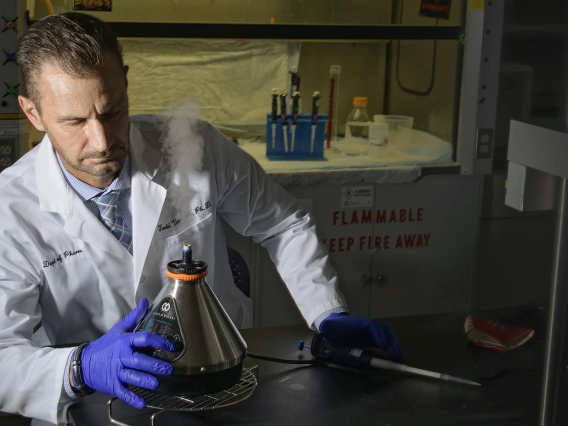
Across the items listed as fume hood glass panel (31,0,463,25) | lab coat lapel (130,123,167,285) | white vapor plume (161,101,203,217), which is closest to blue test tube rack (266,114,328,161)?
fume hood glass panel (31,0,463,25)

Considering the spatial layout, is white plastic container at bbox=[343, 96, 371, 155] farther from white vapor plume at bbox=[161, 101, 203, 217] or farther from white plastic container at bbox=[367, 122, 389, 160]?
white vapor plume at bbox=[161, 101, 203, 217]

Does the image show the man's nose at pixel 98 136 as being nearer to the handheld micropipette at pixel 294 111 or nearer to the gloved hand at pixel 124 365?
the gloved hand at pixel 124 365

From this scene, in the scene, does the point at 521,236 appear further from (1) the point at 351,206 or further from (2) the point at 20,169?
(2) the point at 20,169

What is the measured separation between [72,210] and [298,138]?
4.48ft

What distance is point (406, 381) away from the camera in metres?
1.40

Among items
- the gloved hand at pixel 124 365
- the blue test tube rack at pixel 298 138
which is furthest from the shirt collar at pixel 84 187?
the blue test tube rack at pixel 298 138

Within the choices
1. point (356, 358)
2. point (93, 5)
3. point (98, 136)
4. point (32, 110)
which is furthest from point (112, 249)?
point (93, 5)

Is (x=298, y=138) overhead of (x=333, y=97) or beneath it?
beneath

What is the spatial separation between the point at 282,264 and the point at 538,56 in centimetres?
165

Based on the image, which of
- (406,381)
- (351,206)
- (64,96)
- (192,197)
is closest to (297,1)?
(351,206)

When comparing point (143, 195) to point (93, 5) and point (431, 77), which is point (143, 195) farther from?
point (431, 77)

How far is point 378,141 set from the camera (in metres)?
2.95

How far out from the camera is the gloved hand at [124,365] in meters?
1.21

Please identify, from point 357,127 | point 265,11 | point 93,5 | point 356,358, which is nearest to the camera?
point 356,358
